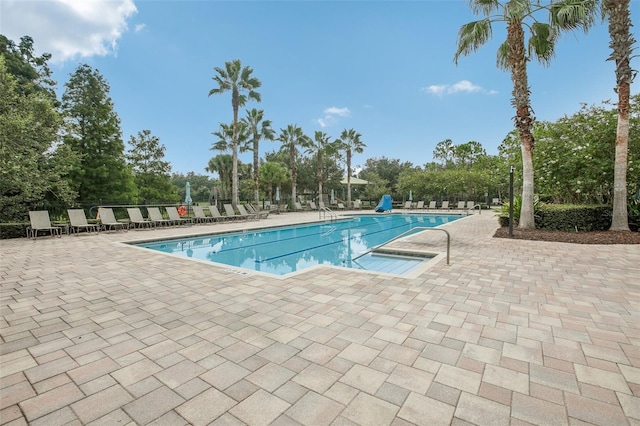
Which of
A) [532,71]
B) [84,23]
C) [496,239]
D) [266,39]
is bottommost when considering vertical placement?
[496,239]

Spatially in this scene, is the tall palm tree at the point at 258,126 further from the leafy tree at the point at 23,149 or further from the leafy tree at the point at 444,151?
the leafy tree at the point at 444,151

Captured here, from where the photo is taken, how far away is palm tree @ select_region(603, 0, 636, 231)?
26.4ft

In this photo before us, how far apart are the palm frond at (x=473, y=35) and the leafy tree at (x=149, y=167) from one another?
21.9 metres

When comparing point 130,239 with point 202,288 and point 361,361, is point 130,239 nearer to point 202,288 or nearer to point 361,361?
point 202,288

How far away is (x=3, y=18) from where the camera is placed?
10695 mm

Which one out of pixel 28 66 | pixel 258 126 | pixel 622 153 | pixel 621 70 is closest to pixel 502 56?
pixel 621 70

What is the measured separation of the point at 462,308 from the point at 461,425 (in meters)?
1.92

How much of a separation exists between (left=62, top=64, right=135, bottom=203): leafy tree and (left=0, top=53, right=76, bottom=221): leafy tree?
573 centimetres

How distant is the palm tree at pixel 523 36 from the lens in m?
8.74

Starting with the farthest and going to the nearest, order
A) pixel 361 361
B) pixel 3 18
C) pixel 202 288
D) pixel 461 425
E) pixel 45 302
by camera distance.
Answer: pixel 3 18 → pixel 202 288 → pixel 45 302 → pixel 361 361 → pixel 461 425

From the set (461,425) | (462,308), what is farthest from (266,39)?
(461,425)

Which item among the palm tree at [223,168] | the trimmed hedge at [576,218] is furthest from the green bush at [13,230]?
the palm tree at [223,168]

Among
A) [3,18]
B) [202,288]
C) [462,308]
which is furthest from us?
[3,18]

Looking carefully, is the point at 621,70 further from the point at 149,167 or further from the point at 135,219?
the point at 149,167
